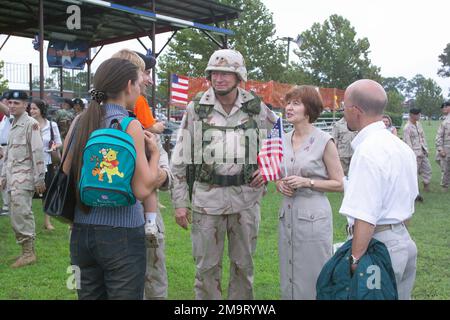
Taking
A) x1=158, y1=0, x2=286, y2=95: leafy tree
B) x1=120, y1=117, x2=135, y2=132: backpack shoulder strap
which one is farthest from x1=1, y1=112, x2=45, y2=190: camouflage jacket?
x1=158, y1=0, x2=286, y2=95: leafy tree

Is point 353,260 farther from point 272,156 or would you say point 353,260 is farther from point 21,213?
point 21,213

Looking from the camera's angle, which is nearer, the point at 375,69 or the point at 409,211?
the point at 409,211

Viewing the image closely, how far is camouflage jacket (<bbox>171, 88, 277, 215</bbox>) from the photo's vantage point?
3771mm

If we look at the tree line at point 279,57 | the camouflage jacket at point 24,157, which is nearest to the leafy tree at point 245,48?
the tree line at point 279,57

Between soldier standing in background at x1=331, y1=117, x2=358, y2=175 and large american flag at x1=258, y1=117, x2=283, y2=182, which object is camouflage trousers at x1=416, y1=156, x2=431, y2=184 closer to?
soldier standing in background at x1=331, y1=117, x2=358, y2=175

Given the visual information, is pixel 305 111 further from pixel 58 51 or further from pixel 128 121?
pixel 58 51

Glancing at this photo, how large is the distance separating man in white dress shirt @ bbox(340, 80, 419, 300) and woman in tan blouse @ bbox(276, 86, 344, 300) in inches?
33.9

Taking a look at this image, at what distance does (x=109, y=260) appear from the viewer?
246cm

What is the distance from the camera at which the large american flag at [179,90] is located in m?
13.0

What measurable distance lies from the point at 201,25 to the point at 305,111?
10741mm

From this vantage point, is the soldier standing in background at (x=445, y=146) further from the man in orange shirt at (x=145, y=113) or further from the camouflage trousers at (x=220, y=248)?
the man in orange shirt at (x=145, y=113)

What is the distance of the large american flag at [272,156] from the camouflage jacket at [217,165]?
231 mm

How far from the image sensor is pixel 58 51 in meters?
16.2
